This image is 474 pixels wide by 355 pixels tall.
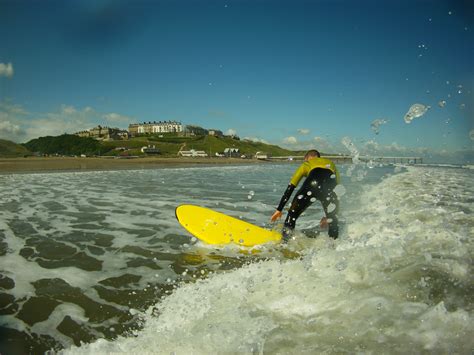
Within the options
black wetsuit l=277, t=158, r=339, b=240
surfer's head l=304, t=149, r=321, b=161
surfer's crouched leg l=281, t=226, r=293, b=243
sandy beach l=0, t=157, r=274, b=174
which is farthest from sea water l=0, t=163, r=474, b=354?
sandy beach l=0, t=157, r=274, b=174

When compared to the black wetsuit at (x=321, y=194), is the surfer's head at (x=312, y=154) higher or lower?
higher

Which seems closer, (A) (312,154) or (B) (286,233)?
(B) (286,233)

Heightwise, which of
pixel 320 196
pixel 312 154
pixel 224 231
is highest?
pixel 312 154

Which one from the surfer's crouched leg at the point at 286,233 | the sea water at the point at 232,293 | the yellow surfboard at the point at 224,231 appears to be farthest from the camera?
the surfer's crouched leg at the point at 286,233

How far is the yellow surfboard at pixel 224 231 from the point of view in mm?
7375

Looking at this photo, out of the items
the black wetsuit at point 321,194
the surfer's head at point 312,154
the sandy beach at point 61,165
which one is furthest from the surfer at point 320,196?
the sandy beach at point 61,165

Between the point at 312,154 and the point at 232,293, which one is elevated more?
the point at 312,154

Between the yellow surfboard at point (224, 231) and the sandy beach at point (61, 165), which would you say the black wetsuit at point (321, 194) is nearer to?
the yellow surfboard at point (224, 231)

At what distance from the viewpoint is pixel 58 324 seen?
12.6ft

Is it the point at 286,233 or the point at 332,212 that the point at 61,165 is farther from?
the point at 332,212

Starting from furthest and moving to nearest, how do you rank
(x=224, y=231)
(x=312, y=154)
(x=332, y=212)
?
(x=312, y=154) < (x=224, y=231) < (x=332, y=212)

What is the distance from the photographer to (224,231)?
7531 millimetres

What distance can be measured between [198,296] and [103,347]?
4.59 ft

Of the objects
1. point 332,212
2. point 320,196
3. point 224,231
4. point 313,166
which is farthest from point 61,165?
point 332,212
